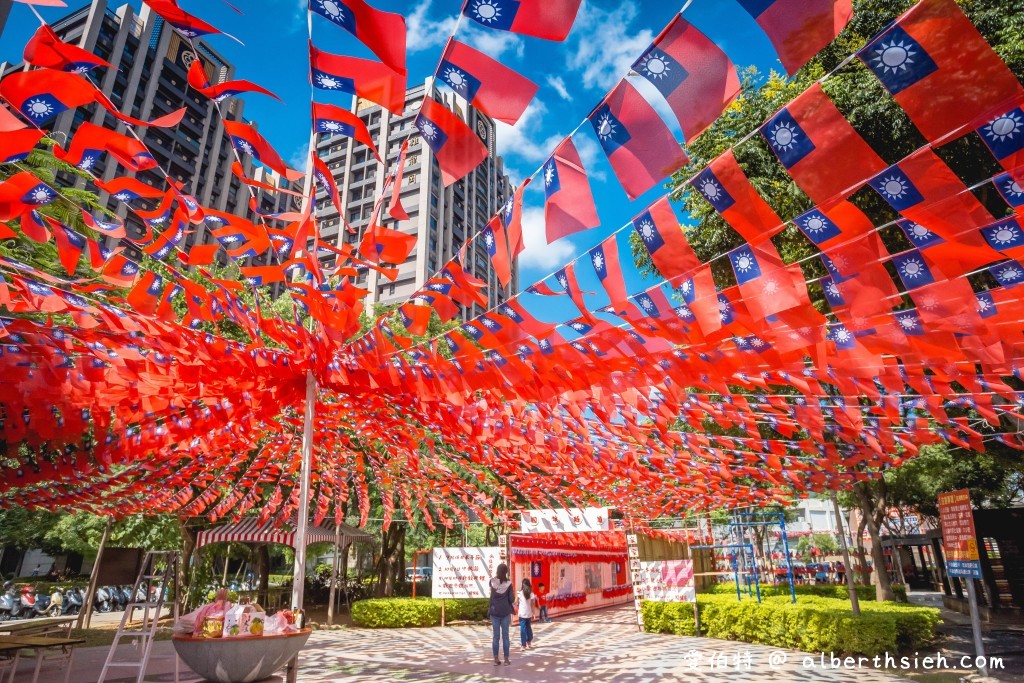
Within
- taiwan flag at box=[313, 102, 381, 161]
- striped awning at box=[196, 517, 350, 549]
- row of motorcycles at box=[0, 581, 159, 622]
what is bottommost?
row of motorcycles at box=[0, 581, 159, 622]

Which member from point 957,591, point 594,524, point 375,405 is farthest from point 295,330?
point 957,591

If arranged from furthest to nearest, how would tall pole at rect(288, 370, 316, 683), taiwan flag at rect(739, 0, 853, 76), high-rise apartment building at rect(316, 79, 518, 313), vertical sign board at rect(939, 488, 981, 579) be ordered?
high-rise apartment building at rect(316, 79, 518, 313)
vertical sign board at rect(939, 488, 981, 579)
tall pole at rect(288, 370, 316, 683)
taiwan flag at rect(739, 0, 853, 76)

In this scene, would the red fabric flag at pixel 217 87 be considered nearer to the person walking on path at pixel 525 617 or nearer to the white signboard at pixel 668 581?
the person walking on path at pixel 525 617

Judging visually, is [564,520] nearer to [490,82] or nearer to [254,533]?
[254,533]

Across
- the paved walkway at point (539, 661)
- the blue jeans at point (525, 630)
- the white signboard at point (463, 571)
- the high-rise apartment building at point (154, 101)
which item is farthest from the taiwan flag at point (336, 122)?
the high-rise apartment building at point (154, 101)

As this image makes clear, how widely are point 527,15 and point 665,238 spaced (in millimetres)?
1794

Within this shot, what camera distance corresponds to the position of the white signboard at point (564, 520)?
1577cm

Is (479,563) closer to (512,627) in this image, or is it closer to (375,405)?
(512,627)

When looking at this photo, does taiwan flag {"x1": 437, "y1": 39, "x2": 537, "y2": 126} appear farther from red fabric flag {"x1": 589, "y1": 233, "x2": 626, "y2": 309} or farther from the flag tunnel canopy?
red fabric flag {"x1": 589, "y1": 233, "x2": 626, "y2": 309}

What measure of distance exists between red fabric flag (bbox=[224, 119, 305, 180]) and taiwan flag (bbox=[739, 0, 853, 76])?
2.47m

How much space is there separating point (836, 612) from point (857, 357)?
26.6ft

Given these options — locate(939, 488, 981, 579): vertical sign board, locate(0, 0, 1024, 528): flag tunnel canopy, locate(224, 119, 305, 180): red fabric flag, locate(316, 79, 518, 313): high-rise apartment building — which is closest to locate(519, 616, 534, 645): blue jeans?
locate(0, 0, 1024, 528): flag tunnel canopy

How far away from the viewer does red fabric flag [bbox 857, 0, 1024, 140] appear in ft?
7.43

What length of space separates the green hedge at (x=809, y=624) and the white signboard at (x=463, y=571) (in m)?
4.62
